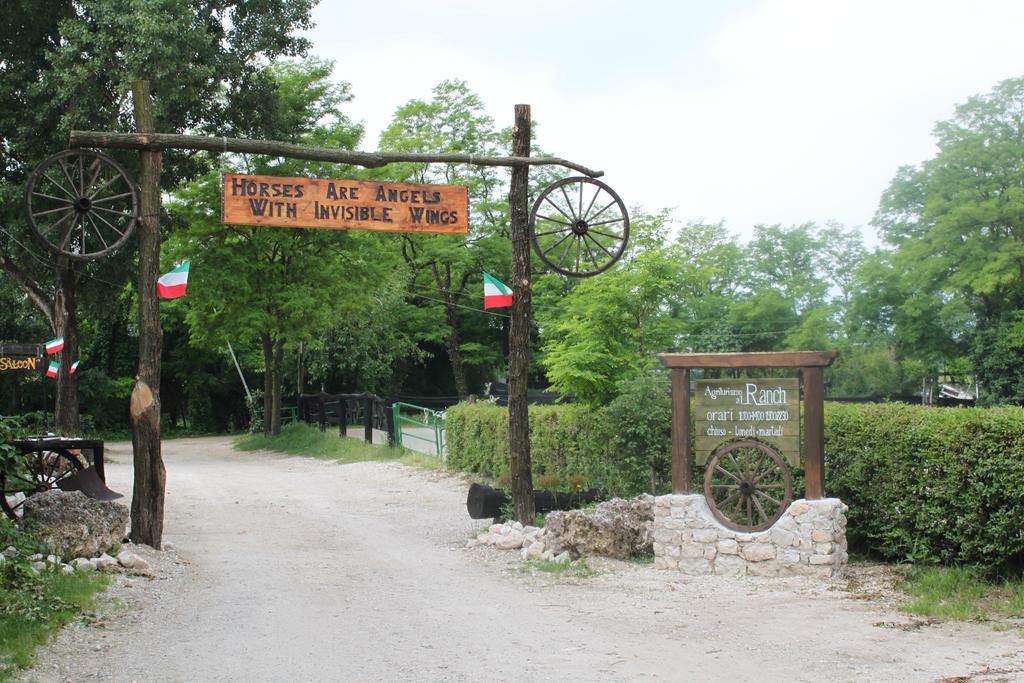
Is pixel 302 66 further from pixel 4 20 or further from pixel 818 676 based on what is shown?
pixel 818 676

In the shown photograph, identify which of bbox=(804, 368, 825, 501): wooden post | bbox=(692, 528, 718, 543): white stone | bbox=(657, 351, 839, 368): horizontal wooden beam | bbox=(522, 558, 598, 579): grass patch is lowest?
bbox=(522, 558, 598, 579): grass patch

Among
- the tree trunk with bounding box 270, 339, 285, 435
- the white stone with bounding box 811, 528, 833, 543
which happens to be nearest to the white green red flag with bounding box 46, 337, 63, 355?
the tree trunk with bounding box 270, 339, 285, 435

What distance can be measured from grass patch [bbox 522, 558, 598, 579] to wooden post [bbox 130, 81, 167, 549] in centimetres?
392

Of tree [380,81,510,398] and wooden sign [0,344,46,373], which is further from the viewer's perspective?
tree [380,81,510,398]

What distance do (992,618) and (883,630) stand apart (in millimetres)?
970

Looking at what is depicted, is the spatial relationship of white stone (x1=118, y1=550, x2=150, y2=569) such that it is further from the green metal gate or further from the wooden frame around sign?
the green metal gate

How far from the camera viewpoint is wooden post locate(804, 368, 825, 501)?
9.20m

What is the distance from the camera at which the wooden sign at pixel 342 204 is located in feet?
33.2

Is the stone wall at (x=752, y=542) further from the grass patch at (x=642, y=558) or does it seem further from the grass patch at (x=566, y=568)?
the grass patch at (x=566, y=568)

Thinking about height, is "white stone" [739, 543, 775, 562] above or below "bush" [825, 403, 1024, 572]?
below

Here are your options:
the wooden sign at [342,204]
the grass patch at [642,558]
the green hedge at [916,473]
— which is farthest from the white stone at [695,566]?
the wooden sign at [342,204]

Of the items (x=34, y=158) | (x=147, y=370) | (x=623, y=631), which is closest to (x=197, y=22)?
(x=34, y=158)

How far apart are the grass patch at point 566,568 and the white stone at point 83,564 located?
4.00 metres

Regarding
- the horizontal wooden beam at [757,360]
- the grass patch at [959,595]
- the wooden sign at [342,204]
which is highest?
the wooden sign at [342,204]
